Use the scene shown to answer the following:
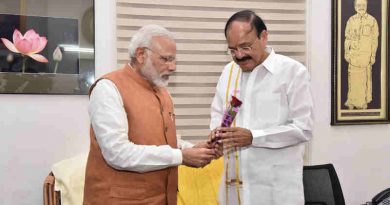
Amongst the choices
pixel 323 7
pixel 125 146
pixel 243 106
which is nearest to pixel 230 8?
pixel 323 7

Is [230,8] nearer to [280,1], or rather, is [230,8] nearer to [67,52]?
[280,1]

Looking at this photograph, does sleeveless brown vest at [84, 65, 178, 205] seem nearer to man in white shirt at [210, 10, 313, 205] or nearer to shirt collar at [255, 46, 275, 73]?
man in white shirt at [210, 10, 313, 205]

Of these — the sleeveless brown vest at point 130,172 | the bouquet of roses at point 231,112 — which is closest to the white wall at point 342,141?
the bouquet of roses at point 231,112

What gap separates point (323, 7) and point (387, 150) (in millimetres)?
1324

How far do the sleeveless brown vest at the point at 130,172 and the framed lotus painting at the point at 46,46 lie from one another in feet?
4.04

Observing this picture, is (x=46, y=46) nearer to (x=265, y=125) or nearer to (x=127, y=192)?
(x=127, y=192)

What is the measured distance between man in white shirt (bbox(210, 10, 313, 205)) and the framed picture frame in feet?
5.32

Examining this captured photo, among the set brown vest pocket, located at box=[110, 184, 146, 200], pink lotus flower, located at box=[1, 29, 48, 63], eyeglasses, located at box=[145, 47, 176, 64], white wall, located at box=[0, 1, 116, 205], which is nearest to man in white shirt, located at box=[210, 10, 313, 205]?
eyeglasses, located at box=[145, 47, 176, 64]

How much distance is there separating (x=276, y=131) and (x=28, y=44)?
1.85 metres

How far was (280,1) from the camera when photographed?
329cm

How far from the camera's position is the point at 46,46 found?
2873 mm

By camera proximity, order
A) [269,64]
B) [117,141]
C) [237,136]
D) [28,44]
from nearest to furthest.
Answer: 1. [117,141]
2. [237,136]
3. [269,64]
4. [28,44]

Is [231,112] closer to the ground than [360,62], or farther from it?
closer to the ground

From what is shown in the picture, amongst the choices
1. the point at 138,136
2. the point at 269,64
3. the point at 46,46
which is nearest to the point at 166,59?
the point at 138,136
